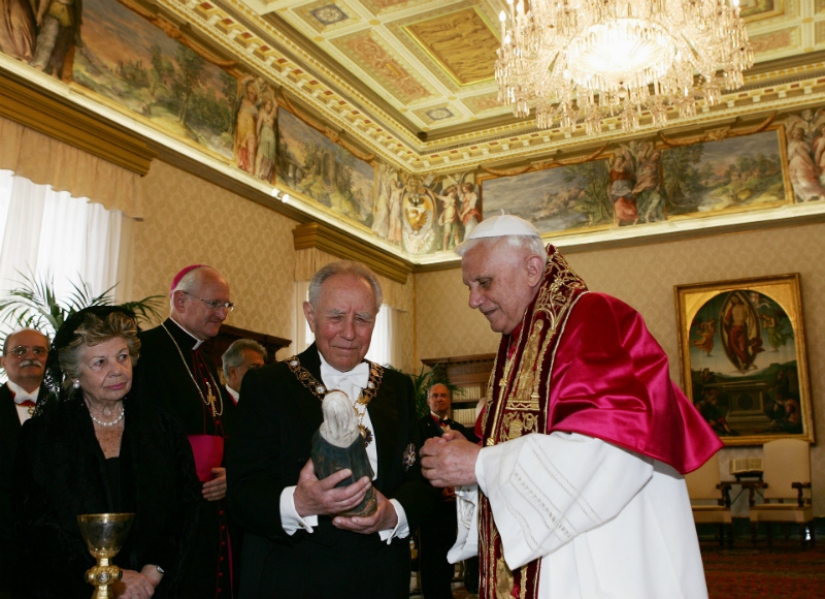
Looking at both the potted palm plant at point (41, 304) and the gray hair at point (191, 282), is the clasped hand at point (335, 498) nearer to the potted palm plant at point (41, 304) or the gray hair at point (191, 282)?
the gray hair at point (191, 282)

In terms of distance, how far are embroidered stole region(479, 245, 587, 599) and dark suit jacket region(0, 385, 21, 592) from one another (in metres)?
1.87

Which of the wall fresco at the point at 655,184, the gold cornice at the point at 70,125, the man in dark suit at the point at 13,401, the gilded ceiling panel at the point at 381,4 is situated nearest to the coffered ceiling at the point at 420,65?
the gilded ceiling panel at the point at 381,4

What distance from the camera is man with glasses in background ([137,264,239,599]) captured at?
3.61m

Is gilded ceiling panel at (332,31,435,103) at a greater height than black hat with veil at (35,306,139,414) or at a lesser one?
greater

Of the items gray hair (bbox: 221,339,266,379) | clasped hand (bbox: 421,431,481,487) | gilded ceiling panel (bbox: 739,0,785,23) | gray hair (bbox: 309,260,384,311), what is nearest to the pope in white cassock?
clasped hand (bbox: 421,431,481,487)

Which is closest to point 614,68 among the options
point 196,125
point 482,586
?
point 196,125

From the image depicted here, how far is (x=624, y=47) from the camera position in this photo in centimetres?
744

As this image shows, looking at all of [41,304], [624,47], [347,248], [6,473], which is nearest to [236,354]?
[41,304]

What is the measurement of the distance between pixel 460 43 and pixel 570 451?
9.46m

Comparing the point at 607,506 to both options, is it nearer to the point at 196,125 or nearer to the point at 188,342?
the point at 188,342

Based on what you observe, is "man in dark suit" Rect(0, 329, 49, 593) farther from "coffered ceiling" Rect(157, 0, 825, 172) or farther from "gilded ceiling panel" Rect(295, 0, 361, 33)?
"gilded ceiling panel" Rect(295, 0, 361, 33)

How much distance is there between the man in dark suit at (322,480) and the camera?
2242 millimetres

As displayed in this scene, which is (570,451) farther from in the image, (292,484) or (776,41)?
(776,41)

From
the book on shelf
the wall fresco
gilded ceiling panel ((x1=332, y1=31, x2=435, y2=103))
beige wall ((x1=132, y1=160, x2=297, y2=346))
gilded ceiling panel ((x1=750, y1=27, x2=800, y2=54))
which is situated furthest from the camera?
the wall fresco
